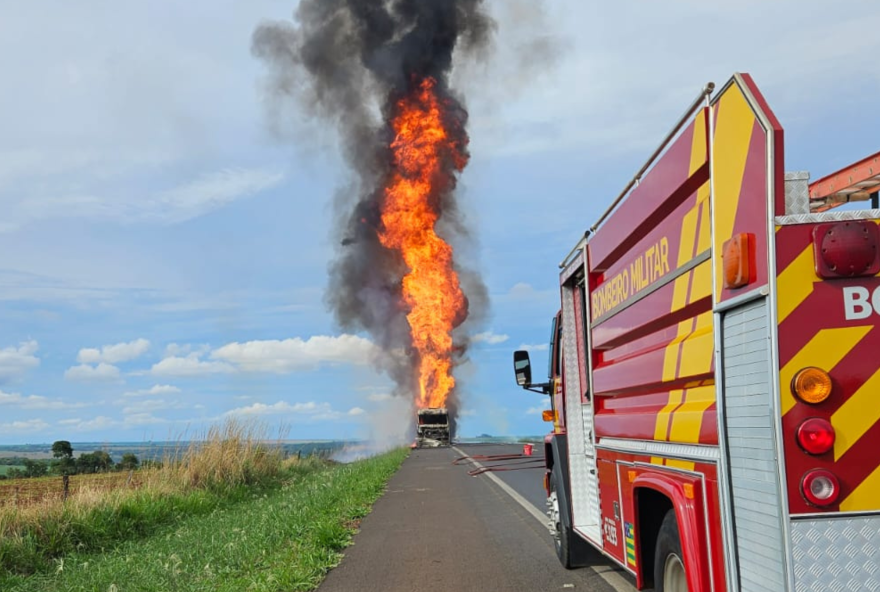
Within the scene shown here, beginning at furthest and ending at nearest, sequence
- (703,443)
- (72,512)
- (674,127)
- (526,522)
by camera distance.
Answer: (72,512) < (526,522) < (674,127) < (703,443)

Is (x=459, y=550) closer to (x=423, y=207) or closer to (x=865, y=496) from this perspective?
(x=865, y=496)

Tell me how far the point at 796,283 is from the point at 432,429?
149ft

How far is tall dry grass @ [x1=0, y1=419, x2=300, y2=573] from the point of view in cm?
1153

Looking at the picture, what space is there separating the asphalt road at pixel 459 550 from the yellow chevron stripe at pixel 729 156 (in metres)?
4.13

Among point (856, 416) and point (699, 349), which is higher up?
point (699, 349)

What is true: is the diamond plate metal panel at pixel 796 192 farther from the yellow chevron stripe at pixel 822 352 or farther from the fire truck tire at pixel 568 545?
the fire truck tire at pixel 568 545

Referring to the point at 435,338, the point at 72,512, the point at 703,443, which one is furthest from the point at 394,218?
A: the point at 703,443

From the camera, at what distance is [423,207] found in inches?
2387

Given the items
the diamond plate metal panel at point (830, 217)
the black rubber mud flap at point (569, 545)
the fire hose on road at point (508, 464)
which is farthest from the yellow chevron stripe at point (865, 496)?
the fire hose on road at point (508, 464)

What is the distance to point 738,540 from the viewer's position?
363cm

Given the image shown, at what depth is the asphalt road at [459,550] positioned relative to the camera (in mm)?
7413

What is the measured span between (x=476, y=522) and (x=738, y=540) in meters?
8.34

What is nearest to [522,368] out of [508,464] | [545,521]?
[545,521]

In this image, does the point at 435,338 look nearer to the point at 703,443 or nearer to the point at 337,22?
the point at 337,22
